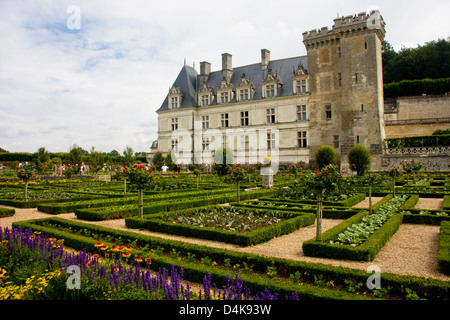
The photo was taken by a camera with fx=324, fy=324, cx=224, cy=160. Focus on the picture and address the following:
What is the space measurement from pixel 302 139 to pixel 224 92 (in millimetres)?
9971

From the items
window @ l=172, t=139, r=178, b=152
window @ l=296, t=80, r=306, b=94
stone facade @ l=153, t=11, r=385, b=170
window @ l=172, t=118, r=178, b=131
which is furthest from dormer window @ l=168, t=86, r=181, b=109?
window @ l=296, t=80, r=306, b=94

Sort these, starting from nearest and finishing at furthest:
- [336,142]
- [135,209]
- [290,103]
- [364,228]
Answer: [364,228]
[135,209]
[336,142]
[290,103]

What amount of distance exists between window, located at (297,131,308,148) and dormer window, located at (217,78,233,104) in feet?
27.9

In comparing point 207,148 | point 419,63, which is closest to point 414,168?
point 207,148

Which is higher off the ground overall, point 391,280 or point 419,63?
point 419,63

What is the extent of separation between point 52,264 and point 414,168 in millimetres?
17761

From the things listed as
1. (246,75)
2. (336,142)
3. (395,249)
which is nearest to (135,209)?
(395,249)

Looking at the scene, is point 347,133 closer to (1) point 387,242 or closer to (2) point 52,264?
(1) point 387,242

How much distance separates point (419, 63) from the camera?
41969mm

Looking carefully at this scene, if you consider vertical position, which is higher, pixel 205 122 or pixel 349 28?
pixel 349 28

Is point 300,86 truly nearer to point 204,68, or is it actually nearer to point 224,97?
point 224,97

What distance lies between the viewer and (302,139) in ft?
99.7

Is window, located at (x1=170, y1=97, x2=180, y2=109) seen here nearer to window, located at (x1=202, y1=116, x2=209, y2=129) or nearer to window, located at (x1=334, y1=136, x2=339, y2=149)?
window, located at (x1=202, y1=116, x2=209, y2=129)

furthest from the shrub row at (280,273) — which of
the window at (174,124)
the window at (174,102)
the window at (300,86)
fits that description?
the window at (174,102)
